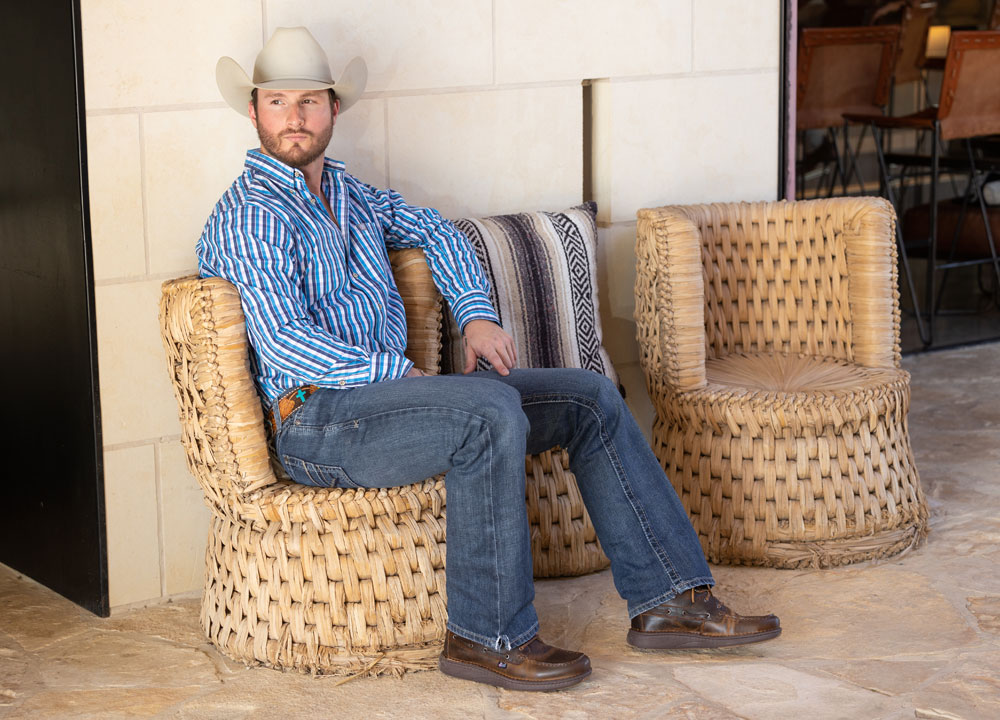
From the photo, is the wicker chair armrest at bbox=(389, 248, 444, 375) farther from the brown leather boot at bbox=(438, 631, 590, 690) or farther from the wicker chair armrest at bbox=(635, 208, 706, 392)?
the brown leather boot at bbox=(438, 631, 590, 690)

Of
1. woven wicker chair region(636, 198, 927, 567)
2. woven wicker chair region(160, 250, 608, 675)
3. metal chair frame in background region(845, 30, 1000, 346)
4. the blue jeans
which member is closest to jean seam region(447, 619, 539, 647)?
the blue jeans

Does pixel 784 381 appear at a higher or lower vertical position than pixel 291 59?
lower

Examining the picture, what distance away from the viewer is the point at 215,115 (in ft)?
9.12

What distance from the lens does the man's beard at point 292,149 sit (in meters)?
2.56

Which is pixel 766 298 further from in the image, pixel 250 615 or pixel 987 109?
pixel 987 109

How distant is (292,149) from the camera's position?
8.41 ft

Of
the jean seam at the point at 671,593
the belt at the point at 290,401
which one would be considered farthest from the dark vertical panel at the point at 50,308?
the jean seam at the point at 671,593

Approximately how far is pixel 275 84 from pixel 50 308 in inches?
27.9

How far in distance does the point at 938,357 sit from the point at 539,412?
9.49 ft

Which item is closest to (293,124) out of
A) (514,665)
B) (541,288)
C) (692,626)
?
(541,288)

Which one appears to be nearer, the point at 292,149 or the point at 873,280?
the point at 292,149

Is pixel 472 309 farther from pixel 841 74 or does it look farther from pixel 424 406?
pixel 841 74

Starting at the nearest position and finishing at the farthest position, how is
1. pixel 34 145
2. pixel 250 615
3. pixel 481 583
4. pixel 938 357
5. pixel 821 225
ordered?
pixel 481 583, pixel 250 615, pixel 34 145, pixel 821 225, pixel 938 357

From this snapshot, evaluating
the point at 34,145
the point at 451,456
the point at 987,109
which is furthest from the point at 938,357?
the point at 34,145
